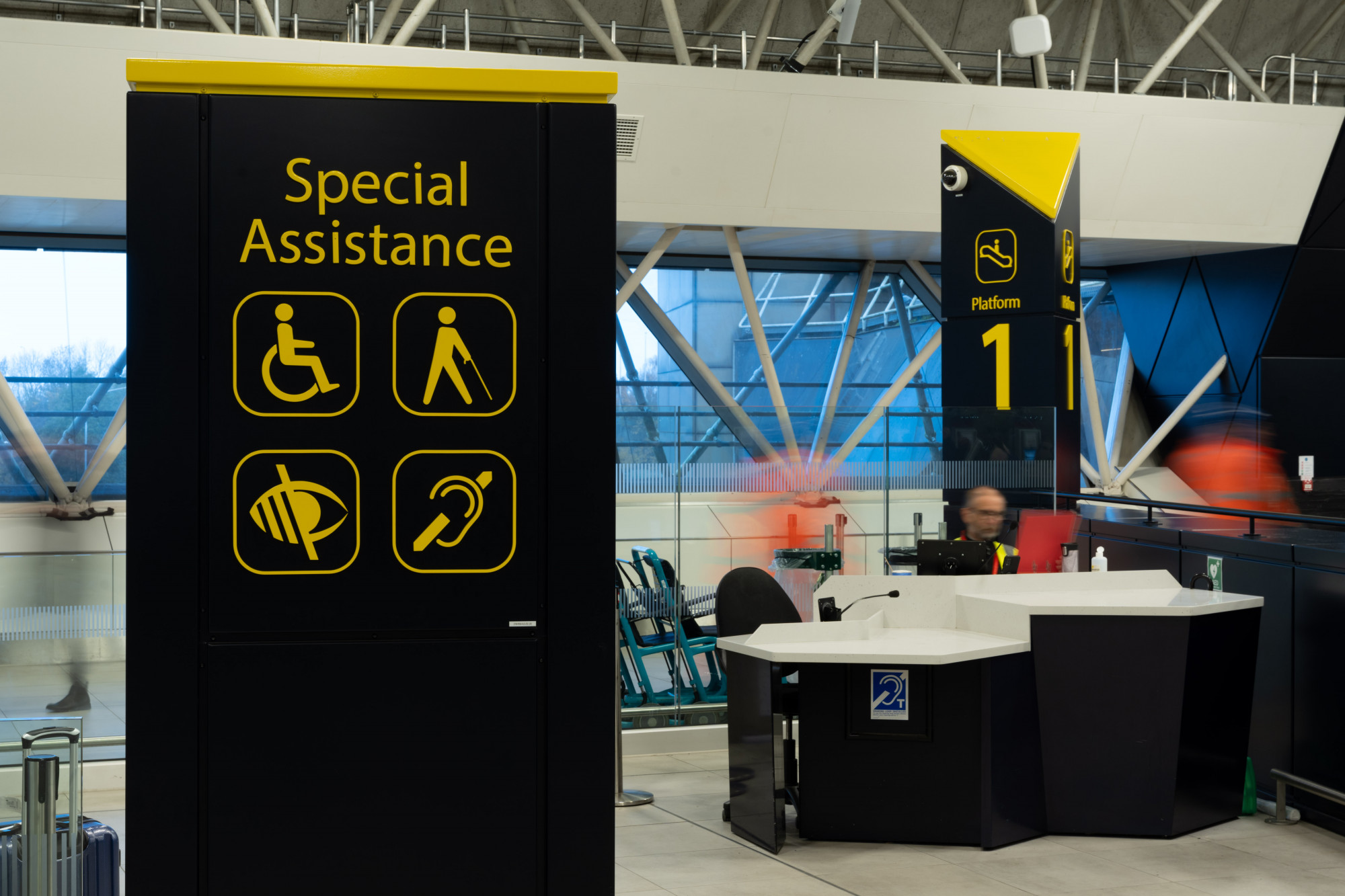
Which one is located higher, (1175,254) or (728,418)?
(1175,254)

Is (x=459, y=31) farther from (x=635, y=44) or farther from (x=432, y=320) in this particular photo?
(x=432, y=320)

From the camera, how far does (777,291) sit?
12.8 metres

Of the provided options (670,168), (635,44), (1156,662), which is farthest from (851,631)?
(635,44)

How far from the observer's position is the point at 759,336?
38.8 feet

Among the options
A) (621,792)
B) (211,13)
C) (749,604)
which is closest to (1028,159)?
(749,604)

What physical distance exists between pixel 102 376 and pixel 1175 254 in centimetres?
1042

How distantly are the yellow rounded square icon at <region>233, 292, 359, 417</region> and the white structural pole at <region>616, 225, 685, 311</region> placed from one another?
28.2 ft

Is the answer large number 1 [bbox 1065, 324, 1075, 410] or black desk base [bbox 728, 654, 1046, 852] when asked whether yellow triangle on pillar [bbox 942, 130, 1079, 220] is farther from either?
black desk base [bbox 728, 654, 1046, 852]

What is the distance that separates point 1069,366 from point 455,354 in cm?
667

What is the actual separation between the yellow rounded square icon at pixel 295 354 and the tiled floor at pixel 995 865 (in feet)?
11.2

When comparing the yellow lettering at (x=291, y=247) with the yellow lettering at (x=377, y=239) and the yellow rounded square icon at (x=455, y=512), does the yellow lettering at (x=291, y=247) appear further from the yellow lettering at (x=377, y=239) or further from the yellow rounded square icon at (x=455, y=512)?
the yellow rounded square icon at (x=455, y=512)

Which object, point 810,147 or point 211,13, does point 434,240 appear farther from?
point 211,13

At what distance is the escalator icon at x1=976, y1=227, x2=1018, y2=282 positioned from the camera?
315 inches

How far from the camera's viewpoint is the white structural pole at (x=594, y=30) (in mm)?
10578
